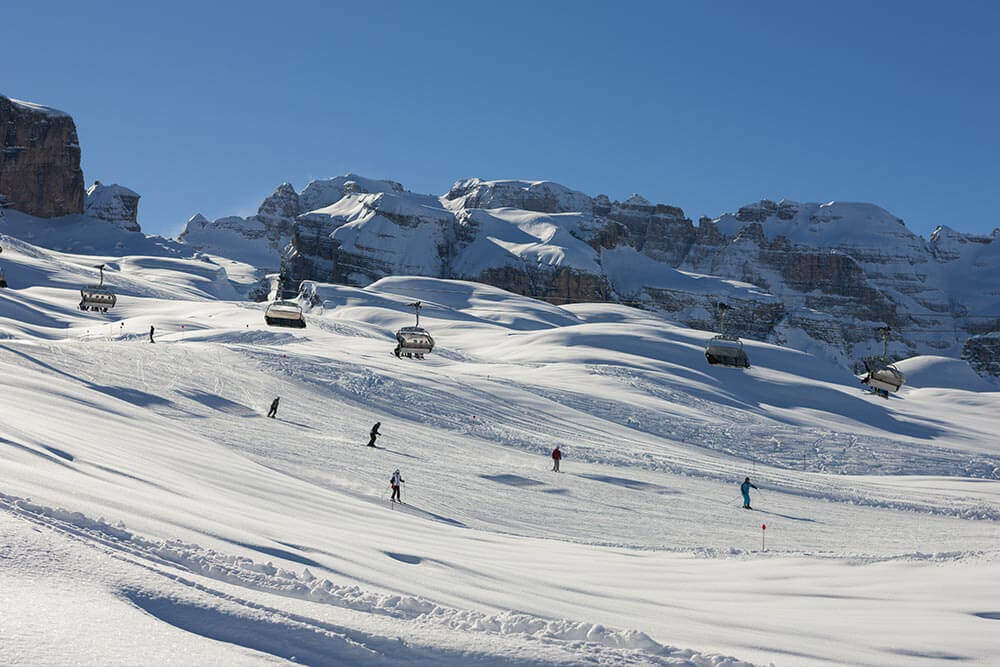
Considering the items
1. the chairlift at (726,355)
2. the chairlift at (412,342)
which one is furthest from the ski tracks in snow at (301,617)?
the chairlift at (726,355)

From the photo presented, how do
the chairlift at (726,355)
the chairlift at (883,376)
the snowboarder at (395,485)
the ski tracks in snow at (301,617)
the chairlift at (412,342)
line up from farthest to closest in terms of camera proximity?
the chairlift at (412,342)
the chairlift at (726,355)
the chairlift at (883,376)
the snowboarder at (395,485)
the ski tracks in snow at (301,617)

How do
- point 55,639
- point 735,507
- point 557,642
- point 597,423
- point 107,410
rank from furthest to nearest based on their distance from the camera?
point 597,423 → point 735,507 → point 107,410 → point 557,642 → point 55,639

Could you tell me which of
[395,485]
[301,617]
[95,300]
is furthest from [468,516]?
[95,300]

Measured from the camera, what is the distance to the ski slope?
6684mm

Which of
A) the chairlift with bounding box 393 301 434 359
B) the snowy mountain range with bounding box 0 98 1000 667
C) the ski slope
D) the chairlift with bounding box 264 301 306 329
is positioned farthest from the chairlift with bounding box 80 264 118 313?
the chairlift with bounding box 393 301 434 359

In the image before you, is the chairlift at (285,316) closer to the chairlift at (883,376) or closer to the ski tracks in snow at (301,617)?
the chairlift at (883,376)

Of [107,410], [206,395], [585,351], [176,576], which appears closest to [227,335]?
[585,351]

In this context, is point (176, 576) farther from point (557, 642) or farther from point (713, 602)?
point (713, 602)

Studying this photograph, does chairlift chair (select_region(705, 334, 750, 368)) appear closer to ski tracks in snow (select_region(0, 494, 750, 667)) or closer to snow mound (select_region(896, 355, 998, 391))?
ski tracks in snow (select_region(0, 494, 750, 667))

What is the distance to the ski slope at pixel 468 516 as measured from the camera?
6.68m

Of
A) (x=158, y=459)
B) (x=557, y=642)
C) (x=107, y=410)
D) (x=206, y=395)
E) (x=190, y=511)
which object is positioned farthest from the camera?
(x=206, y=395)

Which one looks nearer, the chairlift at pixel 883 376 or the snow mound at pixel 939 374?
the chairlift at pixel 883 376

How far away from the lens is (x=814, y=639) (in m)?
9.35

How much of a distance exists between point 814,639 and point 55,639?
7459mm
